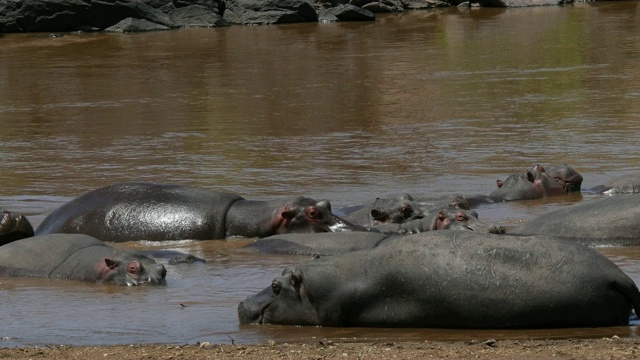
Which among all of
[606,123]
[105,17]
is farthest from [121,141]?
[105,17]

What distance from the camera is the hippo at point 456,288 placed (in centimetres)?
614

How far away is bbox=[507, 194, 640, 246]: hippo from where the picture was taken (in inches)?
320

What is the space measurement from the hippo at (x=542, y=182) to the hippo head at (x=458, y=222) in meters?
1.93

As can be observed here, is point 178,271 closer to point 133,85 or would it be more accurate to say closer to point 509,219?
point 509,219

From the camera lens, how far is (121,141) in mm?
14086

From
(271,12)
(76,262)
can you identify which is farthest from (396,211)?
(271,12)

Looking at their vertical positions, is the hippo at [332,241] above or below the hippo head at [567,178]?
above

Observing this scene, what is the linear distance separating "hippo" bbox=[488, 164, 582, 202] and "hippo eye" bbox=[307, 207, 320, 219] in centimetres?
195

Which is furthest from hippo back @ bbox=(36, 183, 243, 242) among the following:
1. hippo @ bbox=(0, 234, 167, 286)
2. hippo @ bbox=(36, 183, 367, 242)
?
hippo @ bbox=(0, 234, 167, 286)

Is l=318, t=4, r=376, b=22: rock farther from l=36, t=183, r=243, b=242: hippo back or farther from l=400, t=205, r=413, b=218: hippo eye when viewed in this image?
l=400, t=205, r=413, b=218: hippo eye

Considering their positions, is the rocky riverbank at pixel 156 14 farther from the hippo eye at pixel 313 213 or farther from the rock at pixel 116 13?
the hippo eye at pixel 313 213

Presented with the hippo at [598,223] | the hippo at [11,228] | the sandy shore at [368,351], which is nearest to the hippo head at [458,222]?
the hippo at [598,223]

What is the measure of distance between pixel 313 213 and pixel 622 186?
106 inches

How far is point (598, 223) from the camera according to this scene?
8273mm
